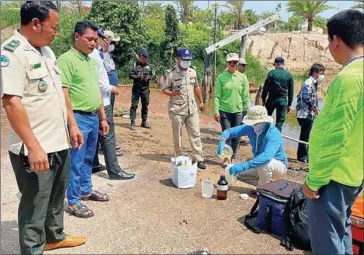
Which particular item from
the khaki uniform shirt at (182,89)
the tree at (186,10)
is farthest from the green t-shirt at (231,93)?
the tree at (186,10)

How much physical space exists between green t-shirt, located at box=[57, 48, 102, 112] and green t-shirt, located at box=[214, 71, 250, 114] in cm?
282

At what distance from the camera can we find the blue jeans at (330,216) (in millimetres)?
2252

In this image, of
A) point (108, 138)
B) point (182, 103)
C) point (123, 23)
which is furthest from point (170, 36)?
point (108, 138)

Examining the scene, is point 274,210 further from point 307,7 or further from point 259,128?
point 307,7

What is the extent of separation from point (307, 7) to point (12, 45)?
35.4 m

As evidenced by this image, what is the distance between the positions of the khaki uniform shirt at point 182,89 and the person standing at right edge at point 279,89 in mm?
2127

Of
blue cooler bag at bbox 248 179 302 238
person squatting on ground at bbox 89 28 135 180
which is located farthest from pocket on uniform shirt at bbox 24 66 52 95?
blue cooler bag at bbox 248 179 302 238

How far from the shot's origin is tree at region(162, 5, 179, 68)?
18609mm

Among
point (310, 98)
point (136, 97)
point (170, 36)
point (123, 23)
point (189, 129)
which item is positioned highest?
point (123, 23)

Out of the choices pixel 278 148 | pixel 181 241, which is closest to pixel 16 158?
pixel 181 241

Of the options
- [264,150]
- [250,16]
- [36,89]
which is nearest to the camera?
[36,89]

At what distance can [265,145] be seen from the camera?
4426mm

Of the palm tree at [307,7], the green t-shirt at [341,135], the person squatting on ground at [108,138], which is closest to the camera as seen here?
the green t-shirt at [341,135]

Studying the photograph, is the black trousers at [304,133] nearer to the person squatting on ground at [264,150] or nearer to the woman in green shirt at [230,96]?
the woman in green shirt at [230,96]
